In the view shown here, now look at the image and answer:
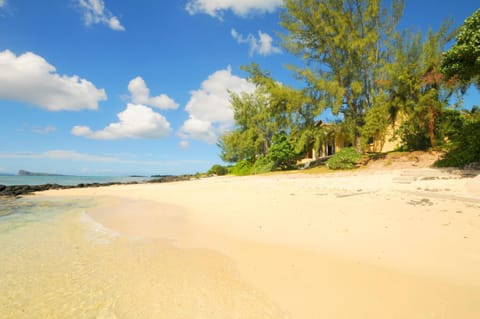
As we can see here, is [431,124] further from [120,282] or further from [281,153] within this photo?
[120,282]

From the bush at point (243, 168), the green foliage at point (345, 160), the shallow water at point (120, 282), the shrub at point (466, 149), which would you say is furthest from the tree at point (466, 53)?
the bush at point (243, 168)

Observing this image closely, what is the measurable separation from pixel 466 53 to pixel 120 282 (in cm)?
1149

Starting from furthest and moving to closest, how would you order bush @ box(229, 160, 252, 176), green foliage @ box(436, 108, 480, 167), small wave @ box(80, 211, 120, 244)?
bush @ box(229, 160, 252, 176) < green foliage @ box(436, 108, 480, 167) < small wave @ box(80, 211, 120, 244)

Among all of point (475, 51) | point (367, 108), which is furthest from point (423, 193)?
point (367, 108)

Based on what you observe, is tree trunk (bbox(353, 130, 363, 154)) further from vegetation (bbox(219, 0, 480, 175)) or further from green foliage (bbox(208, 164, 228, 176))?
green foliage (bbox(208, 164, 228, 176))

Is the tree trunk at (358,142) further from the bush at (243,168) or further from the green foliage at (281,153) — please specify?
the bush at (243,168)

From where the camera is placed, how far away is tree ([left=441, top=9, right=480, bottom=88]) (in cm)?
753

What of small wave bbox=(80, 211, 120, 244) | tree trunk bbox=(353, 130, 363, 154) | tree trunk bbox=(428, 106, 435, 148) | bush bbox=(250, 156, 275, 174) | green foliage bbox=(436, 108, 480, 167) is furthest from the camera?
bush bbox=(250, 156, 275, 174)

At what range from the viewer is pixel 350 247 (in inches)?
145

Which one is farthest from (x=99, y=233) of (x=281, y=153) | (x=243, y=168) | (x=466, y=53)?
(x=243, y=168)

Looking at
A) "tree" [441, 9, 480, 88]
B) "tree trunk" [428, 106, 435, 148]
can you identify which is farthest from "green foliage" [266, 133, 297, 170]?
"tree" [441, 9, 480, 88]

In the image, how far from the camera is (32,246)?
445 cm

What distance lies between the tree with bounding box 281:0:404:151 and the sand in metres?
12.2

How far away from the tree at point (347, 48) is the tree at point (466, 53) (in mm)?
8617
